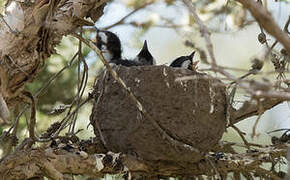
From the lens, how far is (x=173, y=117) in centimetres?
346

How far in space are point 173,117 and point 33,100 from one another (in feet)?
3.15

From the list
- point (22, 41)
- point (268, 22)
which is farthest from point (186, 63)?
point (268, 22)

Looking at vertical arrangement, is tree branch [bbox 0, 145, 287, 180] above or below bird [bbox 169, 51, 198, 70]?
below

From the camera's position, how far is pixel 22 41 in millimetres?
2875

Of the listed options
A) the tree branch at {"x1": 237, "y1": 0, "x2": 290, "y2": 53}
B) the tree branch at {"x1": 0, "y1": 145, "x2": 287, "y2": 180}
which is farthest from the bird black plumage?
the tree branch at {"x1": 237, "y1": 0, "x2": 290, "y2": 53}

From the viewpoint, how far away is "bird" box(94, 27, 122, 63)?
5.13 m

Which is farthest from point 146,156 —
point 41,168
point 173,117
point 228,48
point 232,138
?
point 228,48

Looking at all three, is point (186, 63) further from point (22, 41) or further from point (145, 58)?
point (22, 41)

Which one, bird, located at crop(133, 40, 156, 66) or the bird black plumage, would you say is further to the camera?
bird, located at crop(133, 40, 156, 66)

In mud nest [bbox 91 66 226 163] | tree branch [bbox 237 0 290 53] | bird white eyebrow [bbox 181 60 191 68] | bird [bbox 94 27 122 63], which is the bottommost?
tree branch [bbox 237 0 290 53]

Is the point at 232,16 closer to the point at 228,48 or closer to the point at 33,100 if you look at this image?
the point at 33,100

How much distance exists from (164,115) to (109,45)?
1.86 m

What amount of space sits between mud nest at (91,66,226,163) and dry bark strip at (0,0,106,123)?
30.1 inches

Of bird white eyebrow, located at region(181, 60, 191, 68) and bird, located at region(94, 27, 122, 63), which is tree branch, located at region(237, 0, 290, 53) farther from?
bird, located at region(94, 27, 122, 63)
